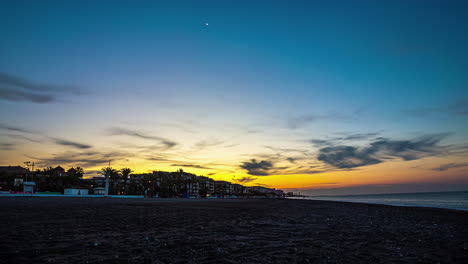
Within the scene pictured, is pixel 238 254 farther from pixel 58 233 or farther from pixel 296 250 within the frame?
pixel 58 233

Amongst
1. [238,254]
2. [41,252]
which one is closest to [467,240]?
[238,254]

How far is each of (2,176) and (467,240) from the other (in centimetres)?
14487

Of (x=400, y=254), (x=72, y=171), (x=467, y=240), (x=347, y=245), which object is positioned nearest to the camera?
(x=400, y=254)

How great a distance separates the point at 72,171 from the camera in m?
128

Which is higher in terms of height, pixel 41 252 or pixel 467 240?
pixel 41 252

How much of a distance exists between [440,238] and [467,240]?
1.39 metres

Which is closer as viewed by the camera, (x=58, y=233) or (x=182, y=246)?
(x=182, y=246)

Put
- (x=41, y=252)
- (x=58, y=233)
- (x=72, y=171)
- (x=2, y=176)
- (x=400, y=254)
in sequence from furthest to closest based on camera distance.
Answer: (x=72, y=171) → (x=2, y=176) → (x=58, y=233) → (x=400, y=254) → (x=41, y=252)

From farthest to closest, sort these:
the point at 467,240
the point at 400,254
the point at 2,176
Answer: the point at 2,176 < the point at 467,240 < the point at 400,254

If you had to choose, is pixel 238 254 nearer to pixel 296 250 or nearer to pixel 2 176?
pixel 296 250

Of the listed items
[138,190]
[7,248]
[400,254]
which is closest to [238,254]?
[400,254]

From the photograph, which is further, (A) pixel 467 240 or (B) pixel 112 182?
(B) pixel 112 182

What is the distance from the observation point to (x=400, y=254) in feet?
36.4

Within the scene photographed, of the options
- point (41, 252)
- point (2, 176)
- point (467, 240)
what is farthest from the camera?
point (2, 176)
